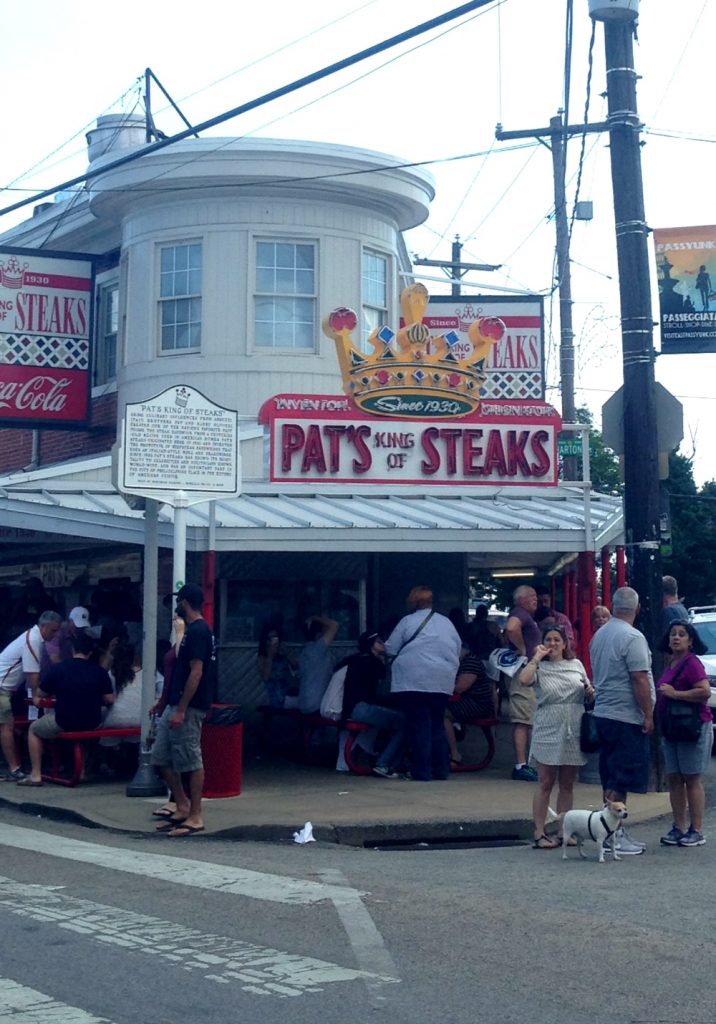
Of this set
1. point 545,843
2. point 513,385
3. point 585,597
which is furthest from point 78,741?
point 513,385

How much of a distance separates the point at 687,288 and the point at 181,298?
25.6ft

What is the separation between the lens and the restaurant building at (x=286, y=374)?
1359 centimetres

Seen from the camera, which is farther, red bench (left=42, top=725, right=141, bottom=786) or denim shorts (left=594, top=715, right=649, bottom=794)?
red bench (left=42, top=725, right=141, bottom=786)

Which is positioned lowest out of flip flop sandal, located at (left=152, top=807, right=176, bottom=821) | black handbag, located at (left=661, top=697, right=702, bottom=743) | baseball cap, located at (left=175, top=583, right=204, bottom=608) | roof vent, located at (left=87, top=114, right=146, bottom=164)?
flip flop sandal, located at (left=152, top=807, right=176, bottom=821)

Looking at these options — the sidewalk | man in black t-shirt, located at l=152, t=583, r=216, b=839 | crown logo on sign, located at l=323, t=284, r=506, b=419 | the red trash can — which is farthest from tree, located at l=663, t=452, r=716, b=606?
man in black t-shirt, located at l=152, t=583, r=216, b=839

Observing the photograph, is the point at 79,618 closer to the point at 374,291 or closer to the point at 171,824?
the point at 171,824

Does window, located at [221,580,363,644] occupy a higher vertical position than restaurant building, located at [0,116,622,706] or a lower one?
lower

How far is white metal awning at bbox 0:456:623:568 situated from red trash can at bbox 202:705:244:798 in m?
1.52

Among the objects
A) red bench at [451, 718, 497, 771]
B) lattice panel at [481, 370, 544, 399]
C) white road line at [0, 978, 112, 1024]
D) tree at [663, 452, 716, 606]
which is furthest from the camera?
tree at [663, 452, 716, 606]

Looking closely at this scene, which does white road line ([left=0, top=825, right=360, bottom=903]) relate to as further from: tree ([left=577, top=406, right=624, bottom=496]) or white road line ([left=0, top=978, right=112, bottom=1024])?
tree ([left=577, top=406, right=624, bottom=496])

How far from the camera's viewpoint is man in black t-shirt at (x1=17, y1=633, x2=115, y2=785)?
40.6ft

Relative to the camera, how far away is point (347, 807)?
1110cm

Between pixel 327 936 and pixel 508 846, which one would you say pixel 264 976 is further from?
pixel 508 846

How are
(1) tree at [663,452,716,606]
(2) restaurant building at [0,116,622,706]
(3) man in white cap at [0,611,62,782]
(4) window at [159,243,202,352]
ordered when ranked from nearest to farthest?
(3) man in white cap at [0,611,62,782] < (2) restaurant building at [0,116,622,706] < (4) window at [159,243,202,352] < (1) tree at [663,452,716,606]
